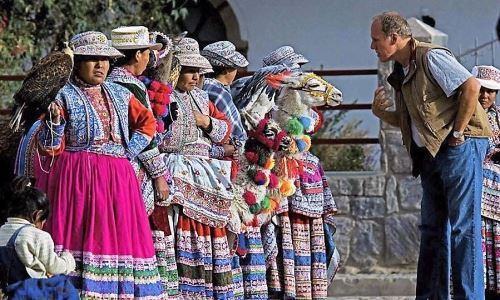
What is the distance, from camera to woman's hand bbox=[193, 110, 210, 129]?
7.83 meters

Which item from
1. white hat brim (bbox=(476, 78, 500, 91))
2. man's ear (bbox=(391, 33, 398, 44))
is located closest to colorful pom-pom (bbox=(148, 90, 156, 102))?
man's ear (bbox=(391, 33, 398, 44))

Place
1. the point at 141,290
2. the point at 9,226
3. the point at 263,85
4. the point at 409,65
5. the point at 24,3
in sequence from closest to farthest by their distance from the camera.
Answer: the point at 9,226, the point at 141,290, the point at 409,65, the point at 263,85, the point at 24,3

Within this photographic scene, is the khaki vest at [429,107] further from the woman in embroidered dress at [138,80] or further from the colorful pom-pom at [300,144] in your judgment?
the woman in embroidered dress at [138,80]

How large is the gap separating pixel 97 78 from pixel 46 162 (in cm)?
49

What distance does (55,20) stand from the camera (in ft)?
41.3

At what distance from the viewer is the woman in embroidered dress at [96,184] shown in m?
6.78

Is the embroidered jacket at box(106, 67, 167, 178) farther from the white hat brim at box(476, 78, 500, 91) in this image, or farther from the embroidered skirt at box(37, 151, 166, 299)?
the white hat brim at box(476, 78, 500, 91)

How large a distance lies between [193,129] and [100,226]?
1129 mm

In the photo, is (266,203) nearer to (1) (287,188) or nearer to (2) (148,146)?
(1) (287,188)

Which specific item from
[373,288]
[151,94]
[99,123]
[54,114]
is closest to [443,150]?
[151,94]

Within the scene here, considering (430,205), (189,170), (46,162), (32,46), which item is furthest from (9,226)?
(32,46)

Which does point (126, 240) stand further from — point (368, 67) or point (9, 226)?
point (368, 67)

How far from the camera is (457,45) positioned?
509 inches

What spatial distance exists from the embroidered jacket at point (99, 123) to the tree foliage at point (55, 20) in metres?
5.22
